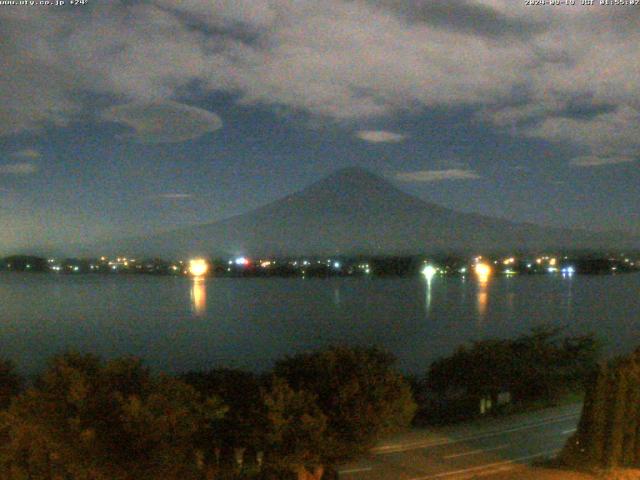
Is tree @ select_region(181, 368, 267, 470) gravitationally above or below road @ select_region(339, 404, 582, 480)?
above

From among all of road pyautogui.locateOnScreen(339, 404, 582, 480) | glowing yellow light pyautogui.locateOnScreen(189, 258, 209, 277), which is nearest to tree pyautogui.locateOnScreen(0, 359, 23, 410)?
road pyautogui.locateOnScreen(339, 404, 582, 480)

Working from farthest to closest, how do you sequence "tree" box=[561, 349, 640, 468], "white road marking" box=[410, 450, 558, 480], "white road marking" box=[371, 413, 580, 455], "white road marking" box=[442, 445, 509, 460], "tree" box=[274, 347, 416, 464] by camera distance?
"white road marking" box=[371, 413, 580, 455], "white road marking" box=[442, 445, 509, 460], "white road marking" box=[410, 450, 558, 480], "tree" box=[561, 349, 640, 468], "tree" box=[274, 347, 416, 464]

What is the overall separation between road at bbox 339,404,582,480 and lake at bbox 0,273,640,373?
17.1m

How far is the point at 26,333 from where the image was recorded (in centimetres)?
4278

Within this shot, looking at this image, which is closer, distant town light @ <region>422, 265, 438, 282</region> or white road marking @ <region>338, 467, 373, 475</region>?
white road marking @ <region>338, 467, 373, 475</region>

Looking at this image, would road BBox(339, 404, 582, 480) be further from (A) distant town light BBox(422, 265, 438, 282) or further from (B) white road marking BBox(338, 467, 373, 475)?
(A) distant town light BBox(422, 265, 438, 282)

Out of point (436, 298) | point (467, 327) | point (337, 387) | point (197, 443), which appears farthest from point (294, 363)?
point (436, 298)

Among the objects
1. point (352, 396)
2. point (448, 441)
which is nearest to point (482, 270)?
point (448, 441)

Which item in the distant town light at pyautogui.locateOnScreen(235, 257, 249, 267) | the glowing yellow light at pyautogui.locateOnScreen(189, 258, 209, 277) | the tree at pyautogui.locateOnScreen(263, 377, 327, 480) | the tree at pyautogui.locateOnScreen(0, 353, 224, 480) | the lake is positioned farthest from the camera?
→ the distant town light at pyautogui.locateOnScreen(235, 257, 249, 267)

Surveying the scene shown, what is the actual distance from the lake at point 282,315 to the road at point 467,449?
17.1 m

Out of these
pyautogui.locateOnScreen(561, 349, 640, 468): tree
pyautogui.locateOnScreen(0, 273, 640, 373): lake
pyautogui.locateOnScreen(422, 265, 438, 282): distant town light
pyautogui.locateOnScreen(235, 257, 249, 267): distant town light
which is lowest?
pyautogui.locateOnScreen(0, 273, 640, 373): lake

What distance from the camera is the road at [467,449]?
10195 millimetres

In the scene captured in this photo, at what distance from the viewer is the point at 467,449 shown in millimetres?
12141

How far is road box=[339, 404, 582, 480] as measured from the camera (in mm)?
10195
